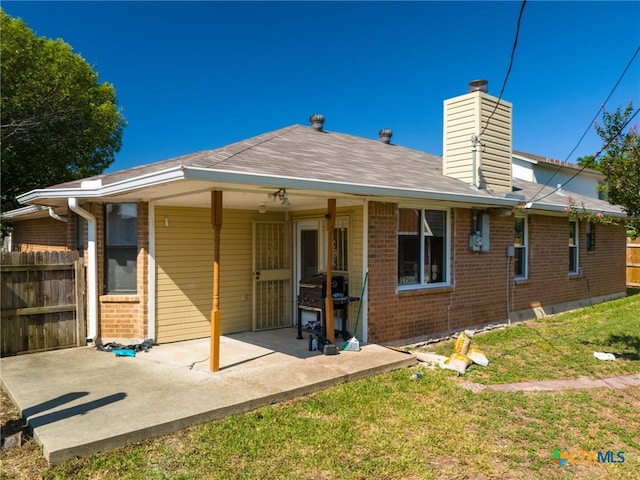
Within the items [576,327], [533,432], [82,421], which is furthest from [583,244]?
[82,421]

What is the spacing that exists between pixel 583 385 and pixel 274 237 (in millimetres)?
5635

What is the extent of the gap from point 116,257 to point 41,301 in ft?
4.17

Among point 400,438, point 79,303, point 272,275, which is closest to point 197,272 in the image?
point 272,275

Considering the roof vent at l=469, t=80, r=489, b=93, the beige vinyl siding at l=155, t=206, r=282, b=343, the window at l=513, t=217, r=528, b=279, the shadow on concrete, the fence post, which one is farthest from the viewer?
the window at l=513, t=217, r=528, b=279

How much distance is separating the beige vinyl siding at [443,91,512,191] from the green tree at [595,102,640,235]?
305 centimetres

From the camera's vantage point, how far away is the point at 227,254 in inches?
324

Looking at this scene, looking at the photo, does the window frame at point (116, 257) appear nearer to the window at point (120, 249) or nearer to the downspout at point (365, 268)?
the window at point (120, 249)

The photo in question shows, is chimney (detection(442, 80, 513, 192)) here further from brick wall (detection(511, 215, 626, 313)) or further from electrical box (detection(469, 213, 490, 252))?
brick wall (detection(511, 215, 626, 313))

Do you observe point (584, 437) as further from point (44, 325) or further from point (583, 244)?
point (583, 244)

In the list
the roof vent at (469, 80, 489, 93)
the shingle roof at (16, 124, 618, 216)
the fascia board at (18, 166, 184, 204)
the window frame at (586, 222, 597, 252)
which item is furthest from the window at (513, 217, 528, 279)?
the fascia board at (18, 166, 184, 204)

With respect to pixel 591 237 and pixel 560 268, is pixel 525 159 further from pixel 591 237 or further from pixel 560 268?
Answer: pixel 560 268

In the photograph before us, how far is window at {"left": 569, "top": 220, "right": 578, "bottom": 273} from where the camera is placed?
1230 centimetres

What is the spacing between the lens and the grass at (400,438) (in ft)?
11.9

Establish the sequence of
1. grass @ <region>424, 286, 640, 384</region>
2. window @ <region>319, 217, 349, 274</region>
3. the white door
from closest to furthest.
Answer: grass @ <region>424, 286, 640, 384</region>, window @ <region>319, 217, 349, 274</region>, the white door
